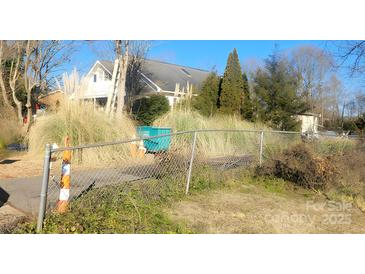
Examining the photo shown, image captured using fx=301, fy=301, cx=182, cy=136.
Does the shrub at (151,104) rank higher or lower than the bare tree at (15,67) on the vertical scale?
lower

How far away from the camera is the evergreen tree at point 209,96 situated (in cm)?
1527

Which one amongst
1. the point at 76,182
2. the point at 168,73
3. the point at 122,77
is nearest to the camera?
the point at 76,182

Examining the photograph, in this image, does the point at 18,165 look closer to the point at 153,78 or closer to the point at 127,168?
the point at 127,168

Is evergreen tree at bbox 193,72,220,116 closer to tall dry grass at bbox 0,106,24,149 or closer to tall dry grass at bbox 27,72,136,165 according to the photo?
tall dry grass at bbox 27,72,136,165

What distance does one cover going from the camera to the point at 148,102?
20.2 metres

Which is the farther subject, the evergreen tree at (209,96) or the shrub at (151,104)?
the shrub at (151,104)

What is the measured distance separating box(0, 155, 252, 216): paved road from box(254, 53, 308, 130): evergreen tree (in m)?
10.9

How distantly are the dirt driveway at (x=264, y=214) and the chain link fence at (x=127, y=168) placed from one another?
2.14ft

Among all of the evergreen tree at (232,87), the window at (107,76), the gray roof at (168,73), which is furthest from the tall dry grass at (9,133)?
the window at (107,76)

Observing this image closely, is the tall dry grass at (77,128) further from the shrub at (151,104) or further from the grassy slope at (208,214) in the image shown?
the shrub at (151,104)

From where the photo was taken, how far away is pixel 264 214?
4.32 metres

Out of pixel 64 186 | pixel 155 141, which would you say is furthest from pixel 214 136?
pixel 64 186

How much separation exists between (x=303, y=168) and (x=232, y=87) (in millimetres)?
10957

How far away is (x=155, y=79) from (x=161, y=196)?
22008 mm
